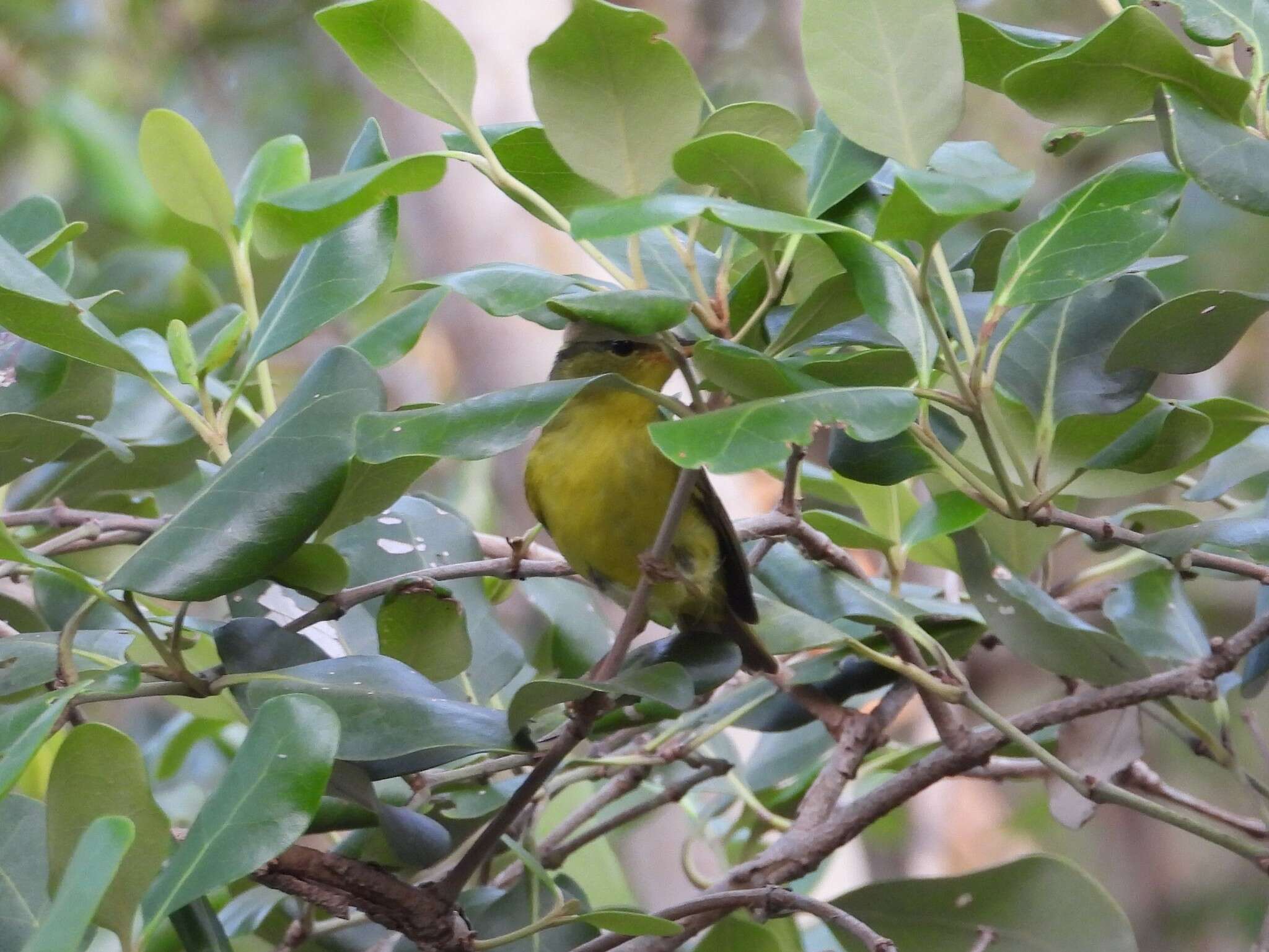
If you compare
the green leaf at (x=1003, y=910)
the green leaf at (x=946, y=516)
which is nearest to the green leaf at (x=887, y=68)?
the green leaf at (x=946, y=516)

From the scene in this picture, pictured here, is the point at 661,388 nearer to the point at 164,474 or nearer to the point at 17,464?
the point at 164,474

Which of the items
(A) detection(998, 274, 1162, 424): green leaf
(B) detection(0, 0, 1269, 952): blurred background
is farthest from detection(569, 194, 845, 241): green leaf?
(B) detection(0, 0, 1269, 952): blurred background

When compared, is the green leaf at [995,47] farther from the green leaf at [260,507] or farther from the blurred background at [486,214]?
the blurred background at [486,214]

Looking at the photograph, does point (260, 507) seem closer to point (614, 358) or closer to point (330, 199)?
point (330, 199)

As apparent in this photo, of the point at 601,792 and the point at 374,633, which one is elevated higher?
the point at 374,633

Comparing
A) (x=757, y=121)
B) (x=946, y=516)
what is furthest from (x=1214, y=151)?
(x=946, y=516)

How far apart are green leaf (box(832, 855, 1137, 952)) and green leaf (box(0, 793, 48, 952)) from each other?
872 mm

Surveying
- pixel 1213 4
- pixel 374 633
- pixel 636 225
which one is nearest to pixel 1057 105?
pixel 1213 4

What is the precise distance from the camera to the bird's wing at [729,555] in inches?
57.0

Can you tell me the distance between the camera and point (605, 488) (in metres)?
1.71

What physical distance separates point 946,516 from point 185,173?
95cm

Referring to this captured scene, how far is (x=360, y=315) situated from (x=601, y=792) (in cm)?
275

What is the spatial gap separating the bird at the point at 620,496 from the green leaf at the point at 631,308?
81 cm

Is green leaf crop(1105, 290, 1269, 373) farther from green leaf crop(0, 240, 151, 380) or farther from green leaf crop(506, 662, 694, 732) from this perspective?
green leaf crop(0, 240, 151, 380)
